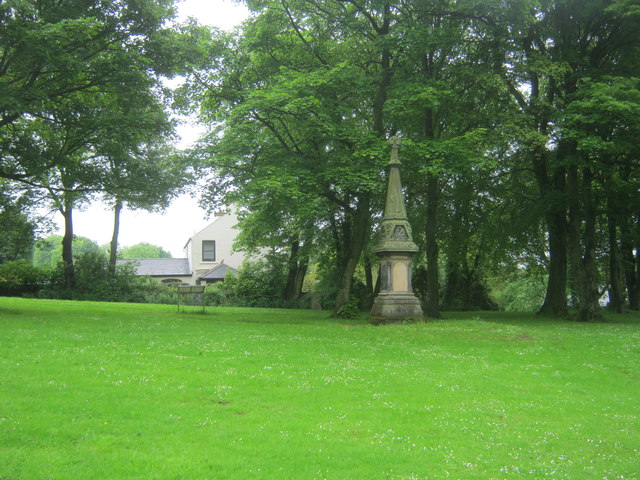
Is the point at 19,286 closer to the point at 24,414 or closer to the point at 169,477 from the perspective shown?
the point at 24,414

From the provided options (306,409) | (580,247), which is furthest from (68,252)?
(306,409)

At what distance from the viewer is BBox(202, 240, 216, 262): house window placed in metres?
56.7

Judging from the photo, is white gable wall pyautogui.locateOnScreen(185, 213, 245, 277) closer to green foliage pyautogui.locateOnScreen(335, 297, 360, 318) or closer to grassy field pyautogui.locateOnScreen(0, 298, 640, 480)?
green foliage pyautogui.locateOnScreen(335, 297, 360, 318)

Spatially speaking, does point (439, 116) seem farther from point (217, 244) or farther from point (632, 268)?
point (217, 244)

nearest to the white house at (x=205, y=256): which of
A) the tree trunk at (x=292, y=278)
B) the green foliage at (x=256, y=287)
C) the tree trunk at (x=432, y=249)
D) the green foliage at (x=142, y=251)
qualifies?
the green foliage at (x=256, y=287)

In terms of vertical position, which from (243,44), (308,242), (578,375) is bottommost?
(578,375)

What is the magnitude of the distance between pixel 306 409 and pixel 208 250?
50.4 m

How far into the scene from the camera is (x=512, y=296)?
5369 cm

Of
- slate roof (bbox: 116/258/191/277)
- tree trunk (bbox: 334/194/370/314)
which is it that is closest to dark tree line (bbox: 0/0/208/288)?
tree trunk (bbox: 334/194/370/314)

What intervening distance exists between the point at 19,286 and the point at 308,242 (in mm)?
19367

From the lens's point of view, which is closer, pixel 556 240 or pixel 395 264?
pixel 395 264

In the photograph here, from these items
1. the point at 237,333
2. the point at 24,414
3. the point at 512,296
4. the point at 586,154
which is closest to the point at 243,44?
the point at 237,333

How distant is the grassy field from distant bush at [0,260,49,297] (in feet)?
79.3

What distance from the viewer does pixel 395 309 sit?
19219mm
